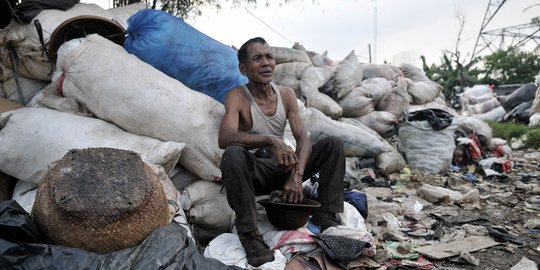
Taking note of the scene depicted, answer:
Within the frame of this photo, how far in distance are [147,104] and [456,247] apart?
1.92m

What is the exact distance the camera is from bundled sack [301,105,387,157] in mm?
4219

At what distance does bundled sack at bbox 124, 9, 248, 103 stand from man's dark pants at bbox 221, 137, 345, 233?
32.6 inches

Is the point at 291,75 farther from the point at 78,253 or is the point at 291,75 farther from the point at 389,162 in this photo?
the point at 78,253

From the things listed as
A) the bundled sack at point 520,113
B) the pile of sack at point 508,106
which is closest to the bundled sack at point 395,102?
the pile of sack at point 508,106

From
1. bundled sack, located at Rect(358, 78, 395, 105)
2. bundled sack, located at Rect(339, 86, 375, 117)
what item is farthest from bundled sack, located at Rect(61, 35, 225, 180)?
bundled sack, located at Rect(358, 78, 395, 105)

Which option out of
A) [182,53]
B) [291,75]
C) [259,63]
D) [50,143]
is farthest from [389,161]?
[50,143]

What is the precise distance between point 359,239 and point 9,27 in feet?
8.94

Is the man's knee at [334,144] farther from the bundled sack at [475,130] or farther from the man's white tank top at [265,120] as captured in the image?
the bundled sack at [475,130]

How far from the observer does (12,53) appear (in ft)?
9.81

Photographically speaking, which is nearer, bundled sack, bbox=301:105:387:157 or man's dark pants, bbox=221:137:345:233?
man's dark pants, bbox=221:137:345:233

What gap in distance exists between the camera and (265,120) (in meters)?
2.54

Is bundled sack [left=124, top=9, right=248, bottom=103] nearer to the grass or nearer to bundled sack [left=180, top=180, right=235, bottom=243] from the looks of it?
bundled sack [left=180, top=180, right=235, bottom=243]

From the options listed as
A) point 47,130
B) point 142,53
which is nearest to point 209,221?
point 47,130

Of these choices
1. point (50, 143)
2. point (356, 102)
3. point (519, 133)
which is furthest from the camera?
point (519, 133)
